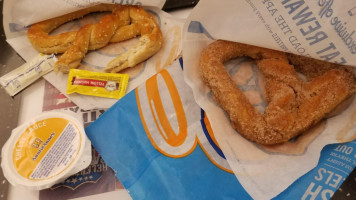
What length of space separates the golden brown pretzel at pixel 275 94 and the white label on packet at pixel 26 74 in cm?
51

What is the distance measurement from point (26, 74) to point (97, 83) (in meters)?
0.24

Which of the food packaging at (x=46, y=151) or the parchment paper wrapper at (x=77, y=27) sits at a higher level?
the parchment paper wrapper at (x=77, y=27)

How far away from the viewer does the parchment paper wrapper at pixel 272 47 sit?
629 millimetres

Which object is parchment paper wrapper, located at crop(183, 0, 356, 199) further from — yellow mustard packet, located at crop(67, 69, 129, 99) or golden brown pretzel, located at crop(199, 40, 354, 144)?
yellow mustard packet, located at crop(67, 69, 129, 99)

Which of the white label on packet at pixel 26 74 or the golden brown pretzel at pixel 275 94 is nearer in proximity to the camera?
the golden brown pretzel at pixel 275 94

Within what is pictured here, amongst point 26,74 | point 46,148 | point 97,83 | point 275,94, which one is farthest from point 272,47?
point 26,74

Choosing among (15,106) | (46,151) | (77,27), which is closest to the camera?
(46,151)

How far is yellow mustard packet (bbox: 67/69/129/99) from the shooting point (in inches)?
33.3

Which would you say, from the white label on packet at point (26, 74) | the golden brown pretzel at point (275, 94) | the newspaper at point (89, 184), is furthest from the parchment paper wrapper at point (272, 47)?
the white label on packet at point (26, 74)

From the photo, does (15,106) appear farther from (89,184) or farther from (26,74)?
(89,184)

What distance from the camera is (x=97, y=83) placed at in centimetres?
86

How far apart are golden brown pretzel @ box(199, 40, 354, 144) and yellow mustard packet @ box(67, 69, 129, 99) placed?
0.26 meters

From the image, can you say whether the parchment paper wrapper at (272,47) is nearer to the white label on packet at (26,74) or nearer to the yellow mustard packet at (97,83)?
the yellow mustard packet at (97,83)

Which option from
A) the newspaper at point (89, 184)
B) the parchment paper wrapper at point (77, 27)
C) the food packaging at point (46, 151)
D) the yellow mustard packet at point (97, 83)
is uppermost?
the parchment paper wrapper at point (77, 27)
